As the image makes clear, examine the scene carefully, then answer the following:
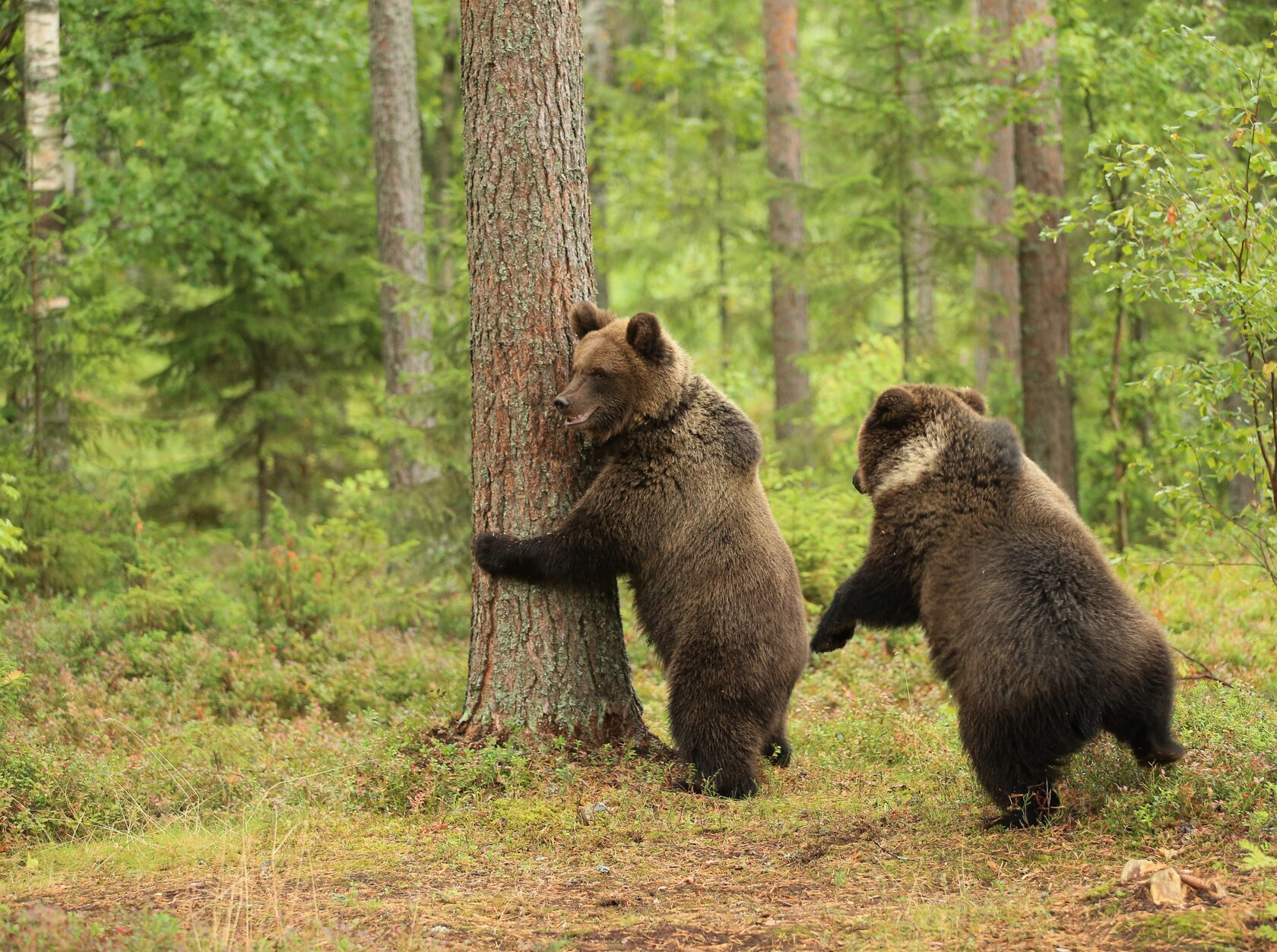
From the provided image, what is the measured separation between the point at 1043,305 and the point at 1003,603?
1131cm

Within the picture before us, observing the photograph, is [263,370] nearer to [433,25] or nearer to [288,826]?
[433,25]

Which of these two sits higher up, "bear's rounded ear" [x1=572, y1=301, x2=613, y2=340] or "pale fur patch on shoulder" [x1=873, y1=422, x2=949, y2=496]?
"bear's rounded ear" [x1=572, y1=301, x2=613, y2=340]

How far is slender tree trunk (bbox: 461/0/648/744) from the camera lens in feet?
22.6

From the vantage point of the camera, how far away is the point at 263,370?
1855 centimetres

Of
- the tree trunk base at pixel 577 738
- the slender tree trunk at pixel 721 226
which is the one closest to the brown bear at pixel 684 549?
the tree trunk base at pixel 577 738

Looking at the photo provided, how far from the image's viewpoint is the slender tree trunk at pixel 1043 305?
612 inches

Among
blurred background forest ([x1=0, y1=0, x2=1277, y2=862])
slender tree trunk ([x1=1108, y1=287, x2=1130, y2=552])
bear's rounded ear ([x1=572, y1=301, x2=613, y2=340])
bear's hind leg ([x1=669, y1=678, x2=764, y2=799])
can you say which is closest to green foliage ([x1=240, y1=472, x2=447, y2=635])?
blurred background forest ([x1=0, y1=0, x2=1277, y2=862])

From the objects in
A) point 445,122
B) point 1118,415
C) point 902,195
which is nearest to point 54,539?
point 902,195

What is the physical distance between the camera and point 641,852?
5.75 m

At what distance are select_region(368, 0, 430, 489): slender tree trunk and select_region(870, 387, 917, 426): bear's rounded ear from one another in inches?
418

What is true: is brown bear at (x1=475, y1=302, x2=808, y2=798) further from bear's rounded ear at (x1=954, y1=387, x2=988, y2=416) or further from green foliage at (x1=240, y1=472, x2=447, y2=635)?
green foliage at (x1=240, y1=472, x2=447, y2=635)

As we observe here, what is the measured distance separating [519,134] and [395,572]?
22.8ft

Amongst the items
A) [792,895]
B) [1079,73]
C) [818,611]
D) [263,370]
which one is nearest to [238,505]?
[263,370]

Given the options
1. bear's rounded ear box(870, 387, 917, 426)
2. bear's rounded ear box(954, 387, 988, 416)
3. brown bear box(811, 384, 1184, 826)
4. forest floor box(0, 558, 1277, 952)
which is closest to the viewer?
forest floor box(0, 558, 1277, 952)
